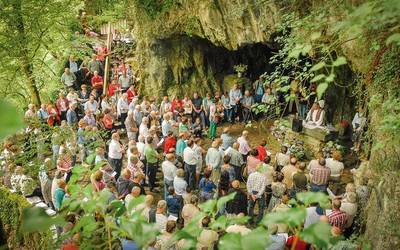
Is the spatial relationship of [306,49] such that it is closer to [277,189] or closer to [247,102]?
[277,189]

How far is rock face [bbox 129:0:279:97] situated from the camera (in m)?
12.4

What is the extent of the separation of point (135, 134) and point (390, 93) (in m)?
8.13

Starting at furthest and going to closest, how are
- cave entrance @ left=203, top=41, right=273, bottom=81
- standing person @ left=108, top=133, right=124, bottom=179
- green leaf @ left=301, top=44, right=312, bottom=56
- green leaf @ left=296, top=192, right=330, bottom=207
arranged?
1. cave entrance @ left=203, top=41, right=273, bottom=81
2. standing person @ left=108, top=133, right=124, bottom=179
3. green leaf @ left=301, top=44, right=312, bottom=56
4. green leaf @ left=296, top=192, right=330, bottom=207

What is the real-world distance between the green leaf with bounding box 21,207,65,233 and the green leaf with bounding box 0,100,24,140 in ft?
1.85

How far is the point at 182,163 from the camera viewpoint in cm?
1030

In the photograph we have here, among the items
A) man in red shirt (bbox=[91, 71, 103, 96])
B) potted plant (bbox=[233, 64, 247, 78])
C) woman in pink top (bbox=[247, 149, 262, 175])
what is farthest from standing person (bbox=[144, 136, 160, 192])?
potted plant (bbox=[233, 64, 247, 78])

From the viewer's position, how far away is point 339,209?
7.23 meters

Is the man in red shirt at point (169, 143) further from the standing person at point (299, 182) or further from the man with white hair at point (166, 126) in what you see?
the standing person at point (299, 182)

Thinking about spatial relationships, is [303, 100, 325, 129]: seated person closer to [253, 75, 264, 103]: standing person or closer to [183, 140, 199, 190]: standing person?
[253, 75, 264, 103]: standing person

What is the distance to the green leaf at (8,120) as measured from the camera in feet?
4.10

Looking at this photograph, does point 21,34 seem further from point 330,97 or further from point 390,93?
point 330,97

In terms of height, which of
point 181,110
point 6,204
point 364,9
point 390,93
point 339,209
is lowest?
point 6,204

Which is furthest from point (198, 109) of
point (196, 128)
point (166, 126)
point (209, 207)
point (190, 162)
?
point (209, 207)

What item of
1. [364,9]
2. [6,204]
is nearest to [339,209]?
[364,9]
